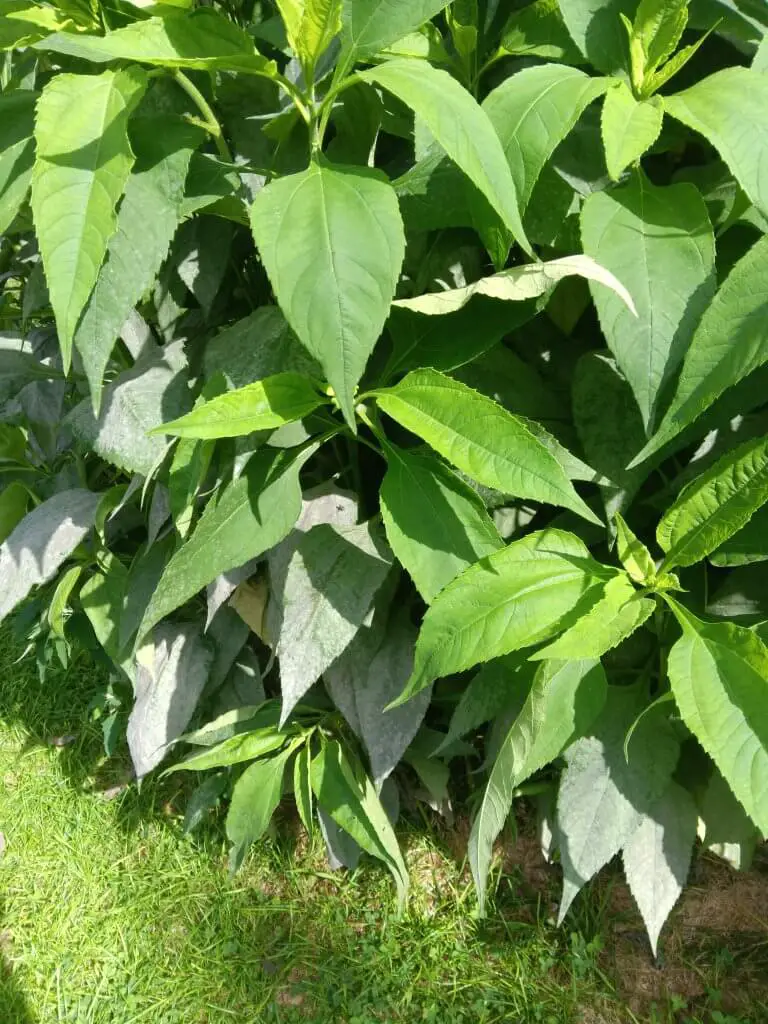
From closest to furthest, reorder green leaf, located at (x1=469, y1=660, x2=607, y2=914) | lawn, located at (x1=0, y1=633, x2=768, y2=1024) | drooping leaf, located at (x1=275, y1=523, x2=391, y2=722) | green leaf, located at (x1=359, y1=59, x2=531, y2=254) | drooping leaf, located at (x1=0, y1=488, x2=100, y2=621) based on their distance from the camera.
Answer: green leaf, located at (x1=359, y1=59, x2=531, y2=254), green leaf, located at (x1=469, y1=660, x2=607, y2=914), drooping leaf, located at (x1=275, y1=523, x2=391, y2=722), drooping leaf, located at (x1=0, y1=488, x2=100, y2=621), lawn, located at (x1=0, y1=633, x2=768, y2=1024)

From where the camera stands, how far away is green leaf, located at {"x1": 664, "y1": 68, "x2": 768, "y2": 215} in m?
0.80

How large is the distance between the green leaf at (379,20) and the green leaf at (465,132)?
48 mm

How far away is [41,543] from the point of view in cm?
145

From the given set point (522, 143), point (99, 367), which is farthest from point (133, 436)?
point (522, 143)

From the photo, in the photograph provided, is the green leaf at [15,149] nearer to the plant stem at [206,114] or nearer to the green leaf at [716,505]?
the plant stem at [206,114]

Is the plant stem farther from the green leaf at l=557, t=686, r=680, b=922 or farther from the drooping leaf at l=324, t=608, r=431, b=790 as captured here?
the green leaf at l=557, t=686, r=680, b=922

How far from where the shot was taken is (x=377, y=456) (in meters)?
1.40

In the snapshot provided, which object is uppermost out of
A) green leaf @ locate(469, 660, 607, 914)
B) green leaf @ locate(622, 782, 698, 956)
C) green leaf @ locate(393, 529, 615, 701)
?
green leaf @ locate(393, 529, 615, 701)

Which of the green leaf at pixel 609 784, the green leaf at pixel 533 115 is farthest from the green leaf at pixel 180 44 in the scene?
the green leaf at pixel 609 784

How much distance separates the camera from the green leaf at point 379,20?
84 cm

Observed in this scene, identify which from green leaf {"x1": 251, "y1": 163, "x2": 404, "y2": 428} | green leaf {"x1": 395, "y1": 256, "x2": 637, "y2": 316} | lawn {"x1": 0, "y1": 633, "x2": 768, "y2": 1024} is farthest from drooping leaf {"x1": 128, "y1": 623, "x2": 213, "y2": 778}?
green leaf {"x1": 251, "y1": 163, "x2": 404, "y2": 428}

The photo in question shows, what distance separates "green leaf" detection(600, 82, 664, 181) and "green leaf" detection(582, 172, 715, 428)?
56 mm

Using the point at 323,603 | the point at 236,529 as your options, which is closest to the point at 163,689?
the point at 323,603

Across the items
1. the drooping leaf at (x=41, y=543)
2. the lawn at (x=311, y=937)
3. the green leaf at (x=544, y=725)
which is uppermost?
the green leaf at (x=544, y=725)
